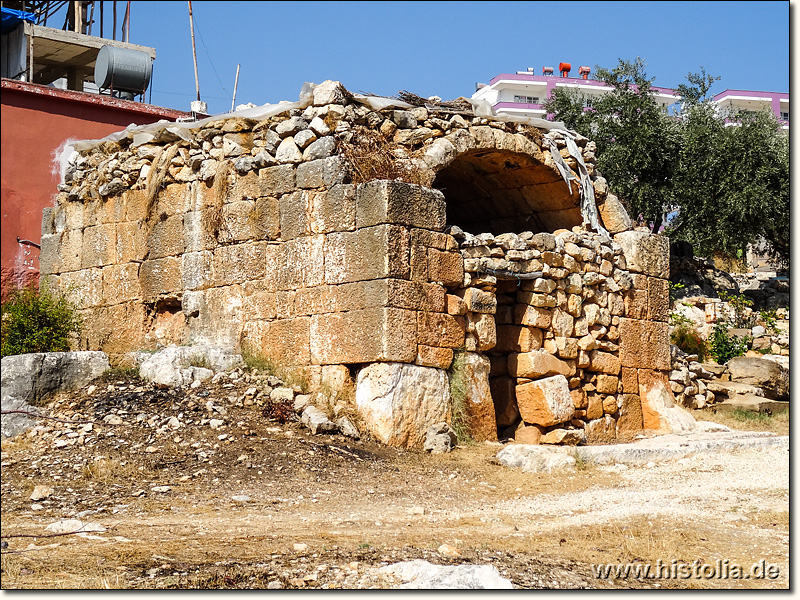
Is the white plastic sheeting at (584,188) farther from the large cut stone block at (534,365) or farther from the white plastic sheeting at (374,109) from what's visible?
the large cut stone block at (534,365)

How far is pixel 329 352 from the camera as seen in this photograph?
941 cm

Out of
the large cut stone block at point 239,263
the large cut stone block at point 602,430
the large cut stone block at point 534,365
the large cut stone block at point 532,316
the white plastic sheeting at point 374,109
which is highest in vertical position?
the white plastic sheeting at point 374,109

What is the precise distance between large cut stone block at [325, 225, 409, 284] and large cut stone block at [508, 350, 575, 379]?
1.86 m

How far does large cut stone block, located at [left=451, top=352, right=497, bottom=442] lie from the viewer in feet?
31.4

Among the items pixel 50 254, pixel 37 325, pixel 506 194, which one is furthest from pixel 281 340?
pixel 50 254

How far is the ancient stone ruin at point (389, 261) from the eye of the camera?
9242 millimetres

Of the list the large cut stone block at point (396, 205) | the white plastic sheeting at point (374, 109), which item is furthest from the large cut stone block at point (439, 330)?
the white plastic sheeting at point (374, 109)

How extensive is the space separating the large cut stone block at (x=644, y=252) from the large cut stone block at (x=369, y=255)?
360cm

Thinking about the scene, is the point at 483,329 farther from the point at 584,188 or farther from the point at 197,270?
the point at 197,270

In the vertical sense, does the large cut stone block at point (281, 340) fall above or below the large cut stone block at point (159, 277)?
below

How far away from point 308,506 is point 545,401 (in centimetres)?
374

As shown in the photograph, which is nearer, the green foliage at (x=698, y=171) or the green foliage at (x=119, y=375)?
the green foliage at (x=119, y=375)

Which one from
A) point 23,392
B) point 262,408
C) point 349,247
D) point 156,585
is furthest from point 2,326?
point 156,585

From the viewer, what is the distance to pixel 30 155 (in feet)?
40.2
